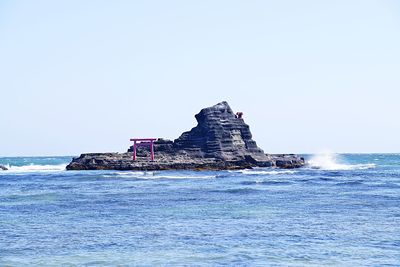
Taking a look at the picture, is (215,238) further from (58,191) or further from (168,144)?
(168,144)

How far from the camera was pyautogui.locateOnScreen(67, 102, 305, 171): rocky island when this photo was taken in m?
110

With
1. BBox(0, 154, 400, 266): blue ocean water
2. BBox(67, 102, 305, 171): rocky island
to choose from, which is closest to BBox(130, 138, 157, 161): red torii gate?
BBox(67, 102, 305, 171): rocky island

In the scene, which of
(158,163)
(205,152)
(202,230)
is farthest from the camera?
(205,152)

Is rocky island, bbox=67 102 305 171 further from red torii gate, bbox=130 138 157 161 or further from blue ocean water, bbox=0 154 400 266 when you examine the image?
blue ocean water, bbox=0 154 400 266

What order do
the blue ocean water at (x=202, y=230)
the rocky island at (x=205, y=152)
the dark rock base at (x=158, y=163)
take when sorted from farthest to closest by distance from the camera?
the rocky island at (x=205, y=152)
the dark rock base at (x=158, y=163)
the blue ocean water at (x=202, y=230)

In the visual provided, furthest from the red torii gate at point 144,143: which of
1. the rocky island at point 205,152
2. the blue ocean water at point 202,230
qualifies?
the blue ocean water at point 202,230

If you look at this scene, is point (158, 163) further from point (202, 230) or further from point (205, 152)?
point (202, 230)

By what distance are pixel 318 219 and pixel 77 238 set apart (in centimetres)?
1319

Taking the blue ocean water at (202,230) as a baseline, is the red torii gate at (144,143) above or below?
above

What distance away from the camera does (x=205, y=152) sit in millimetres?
113500

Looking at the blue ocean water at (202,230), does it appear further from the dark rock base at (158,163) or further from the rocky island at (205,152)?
the rocky island at (205,152)

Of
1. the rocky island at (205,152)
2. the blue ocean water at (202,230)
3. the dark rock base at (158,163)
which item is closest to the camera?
the blue ocean water at (202,230)

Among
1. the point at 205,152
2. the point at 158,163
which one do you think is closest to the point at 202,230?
the point at 158,163

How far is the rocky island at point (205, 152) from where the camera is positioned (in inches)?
4316
